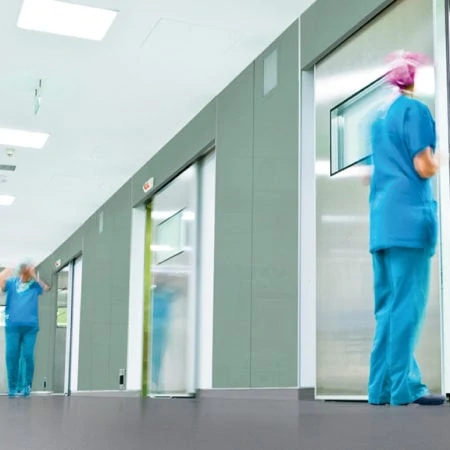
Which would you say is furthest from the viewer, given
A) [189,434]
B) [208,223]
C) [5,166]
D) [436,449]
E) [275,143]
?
[5,166]

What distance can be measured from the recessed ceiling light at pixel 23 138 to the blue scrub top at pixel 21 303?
1529 mm

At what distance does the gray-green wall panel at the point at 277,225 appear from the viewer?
6074mm

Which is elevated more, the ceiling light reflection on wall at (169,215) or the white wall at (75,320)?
the ceiling light reflection on wall at (169,215)

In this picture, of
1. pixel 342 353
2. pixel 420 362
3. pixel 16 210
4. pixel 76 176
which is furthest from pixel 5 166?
pixel 420 362

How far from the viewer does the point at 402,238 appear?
372 cm

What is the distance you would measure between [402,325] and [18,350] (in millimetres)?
6719

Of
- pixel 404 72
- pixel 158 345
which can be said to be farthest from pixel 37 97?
pixel 404 72

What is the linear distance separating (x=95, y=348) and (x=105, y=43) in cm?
653

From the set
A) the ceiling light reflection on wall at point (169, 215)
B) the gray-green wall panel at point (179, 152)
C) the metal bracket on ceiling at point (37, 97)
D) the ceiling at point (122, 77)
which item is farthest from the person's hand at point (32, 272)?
the metal bracket on ceiling at point (37, 97)

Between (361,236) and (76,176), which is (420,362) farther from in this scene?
(76,176)

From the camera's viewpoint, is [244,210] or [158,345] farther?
[158,345]

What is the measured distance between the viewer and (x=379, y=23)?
5211 mm

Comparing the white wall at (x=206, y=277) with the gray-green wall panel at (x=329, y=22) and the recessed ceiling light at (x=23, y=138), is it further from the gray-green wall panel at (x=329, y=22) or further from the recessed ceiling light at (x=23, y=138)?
the gray-green wall panel at (x=329, y=22)

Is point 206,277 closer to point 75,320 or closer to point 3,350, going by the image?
point 3,350
